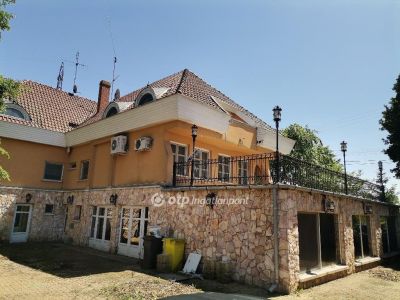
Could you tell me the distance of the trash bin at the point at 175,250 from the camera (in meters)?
10.7

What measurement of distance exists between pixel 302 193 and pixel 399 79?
1342 centimetres

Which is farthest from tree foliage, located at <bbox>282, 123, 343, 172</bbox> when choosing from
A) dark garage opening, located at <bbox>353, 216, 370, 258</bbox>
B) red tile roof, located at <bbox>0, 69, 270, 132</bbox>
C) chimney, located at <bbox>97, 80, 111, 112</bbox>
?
chimney, located at <bbox>97, 80, 111, 112</bbox>

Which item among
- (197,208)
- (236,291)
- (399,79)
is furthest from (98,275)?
(399,79)

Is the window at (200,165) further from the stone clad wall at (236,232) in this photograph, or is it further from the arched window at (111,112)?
the arched window at (111,112)

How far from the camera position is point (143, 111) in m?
13.7

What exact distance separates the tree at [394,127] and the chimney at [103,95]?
62.3ft

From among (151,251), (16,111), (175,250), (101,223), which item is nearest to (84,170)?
(101,223)

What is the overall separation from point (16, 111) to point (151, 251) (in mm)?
13157

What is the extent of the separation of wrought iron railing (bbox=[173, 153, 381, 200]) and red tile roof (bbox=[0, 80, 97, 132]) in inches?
422

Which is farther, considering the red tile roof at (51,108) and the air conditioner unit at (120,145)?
the red tile roof at (51,108)

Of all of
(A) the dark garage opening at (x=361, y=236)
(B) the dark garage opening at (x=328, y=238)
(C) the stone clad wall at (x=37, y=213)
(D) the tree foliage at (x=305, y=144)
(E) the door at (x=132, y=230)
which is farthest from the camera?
(D) the tree foliage at (x=305, y=144)

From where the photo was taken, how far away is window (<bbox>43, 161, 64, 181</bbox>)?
61.8 feet

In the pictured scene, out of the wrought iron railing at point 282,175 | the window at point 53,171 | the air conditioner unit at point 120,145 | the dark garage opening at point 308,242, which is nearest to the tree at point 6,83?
the air conditioner unit at point 120,145

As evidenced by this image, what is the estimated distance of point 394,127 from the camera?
58.3ft
